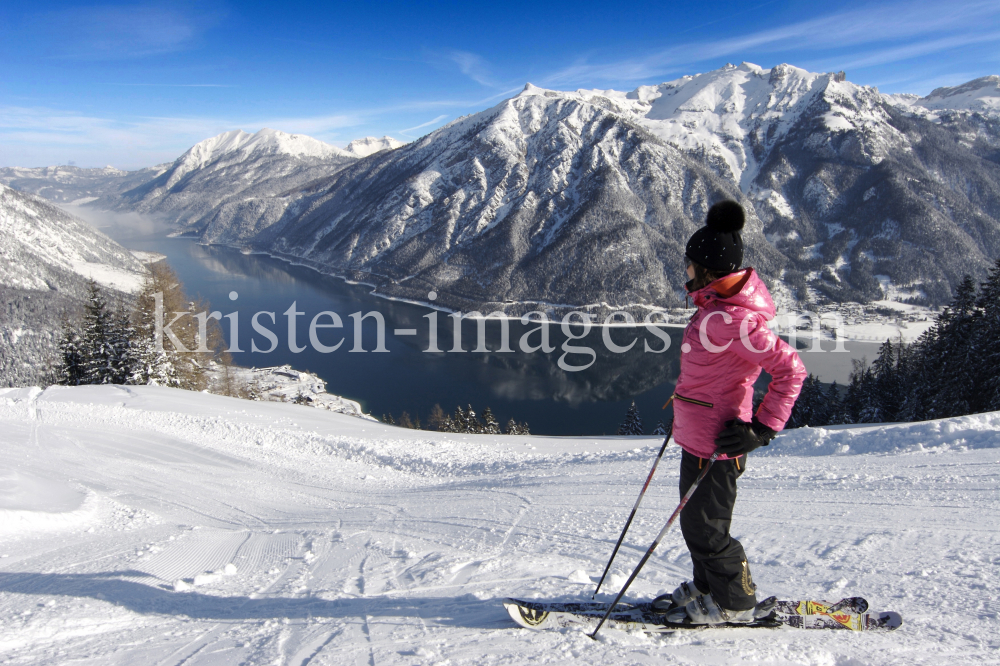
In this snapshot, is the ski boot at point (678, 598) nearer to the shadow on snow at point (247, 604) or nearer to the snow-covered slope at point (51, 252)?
the shadow on snow at point (247, 604)

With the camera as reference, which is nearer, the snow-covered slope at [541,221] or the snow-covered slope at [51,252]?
the snow-covered slope at [51,252]

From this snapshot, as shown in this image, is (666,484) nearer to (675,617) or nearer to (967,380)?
(675,617)

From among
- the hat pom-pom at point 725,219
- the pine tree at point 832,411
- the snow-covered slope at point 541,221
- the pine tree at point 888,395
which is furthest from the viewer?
the snow-covered slope at point 541,221

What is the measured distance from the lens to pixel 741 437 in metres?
2.30

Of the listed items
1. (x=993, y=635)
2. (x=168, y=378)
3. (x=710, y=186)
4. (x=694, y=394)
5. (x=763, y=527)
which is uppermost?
(x=710, y=186)

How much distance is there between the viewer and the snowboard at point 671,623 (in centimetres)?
259

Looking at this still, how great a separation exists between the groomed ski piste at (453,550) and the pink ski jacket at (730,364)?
1181 mm

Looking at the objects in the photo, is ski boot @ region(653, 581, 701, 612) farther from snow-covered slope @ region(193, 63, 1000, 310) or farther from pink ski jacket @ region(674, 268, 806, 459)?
snow-covered slope @ region(193, 63, 1000, 310)

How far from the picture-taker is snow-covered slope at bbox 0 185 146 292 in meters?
103

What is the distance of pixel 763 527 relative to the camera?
4.21m

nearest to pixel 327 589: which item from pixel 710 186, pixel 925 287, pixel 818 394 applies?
pixel 818 394

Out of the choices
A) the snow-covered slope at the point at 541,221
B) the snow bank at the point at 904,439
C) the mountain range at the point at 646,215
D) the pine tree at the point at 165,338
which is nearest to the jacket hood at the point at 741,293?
the snow bank at the point at 904,439

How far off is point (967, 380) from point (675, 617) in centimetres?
2130

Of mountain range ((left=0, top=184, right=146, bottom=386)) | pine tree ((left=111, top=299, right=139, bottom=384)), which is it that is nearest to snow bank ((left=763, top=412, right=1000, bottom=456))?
pine tree ((left=111, top=299, right=139, bottom=384))
